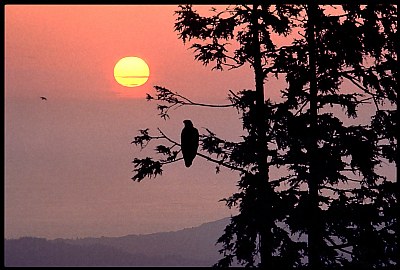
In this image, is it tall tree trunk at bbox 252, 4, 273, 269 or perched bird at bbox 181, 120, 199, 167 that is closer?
perched bird at bbox 181, 120, 199, 167

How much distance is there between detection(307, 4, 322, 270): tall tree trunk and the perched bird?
20.3 ft

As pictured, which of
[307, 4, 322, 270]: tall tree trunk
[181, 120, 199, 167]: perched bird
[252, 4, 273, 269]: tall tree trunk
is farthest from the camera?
[307, 4, 322, 270]: tall tree trunk

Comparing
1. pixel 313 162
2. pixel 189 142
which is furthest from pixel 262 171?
pixel 189 142

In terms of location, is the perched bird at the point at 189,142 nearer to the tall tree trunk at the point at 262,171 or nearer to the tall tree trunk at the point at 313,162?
the tall tree trunk at the point at 262,171

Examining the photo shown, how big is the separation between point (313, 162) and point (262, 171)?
155 centimetres

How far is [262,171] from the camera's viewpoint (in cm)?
2261

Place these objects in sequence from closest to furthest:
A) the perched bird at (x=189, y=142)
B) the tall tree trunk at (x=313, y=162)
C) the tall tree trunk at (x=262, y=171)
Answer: the perched bird at (x=189, y=142)
the tall tree trunk at (x=262, y=171)
the tall tree trunk at (x=313, y=162)

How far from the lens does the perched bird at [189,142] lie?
684 inches

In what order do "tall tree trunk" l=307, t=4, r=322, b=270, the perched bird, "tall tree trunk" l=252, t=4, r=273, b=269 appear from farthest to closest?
"tall tree trunk" l=307, t=4, r=322, b=270 → "tall tree trunk" l=252, t=4, r=273, b=269 → the perched bird

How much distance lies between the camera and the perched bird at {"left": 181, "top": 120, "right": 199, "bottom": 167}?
17375 mm

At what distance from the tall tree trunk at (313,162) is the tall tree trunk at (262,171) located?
129cm

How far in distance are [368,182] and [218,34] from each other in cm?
624

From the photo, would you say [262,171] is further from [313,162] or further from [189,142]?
[189,142]

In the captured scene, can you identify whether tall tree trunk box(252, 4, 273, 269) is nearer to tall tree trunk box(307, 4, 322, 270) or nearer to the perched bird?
tall tree trunk box(307, 4, 322, 270)
